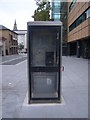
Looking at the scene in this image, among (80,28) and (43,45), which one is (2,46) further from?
(43,45)

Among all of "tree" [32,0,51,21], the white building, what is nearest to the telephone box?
"tree" [32,0,51,21]

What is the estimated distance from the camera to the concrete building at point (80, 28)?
71.9 feet

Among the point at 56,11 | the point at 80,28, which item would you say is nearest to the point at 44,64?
the point at 80,28

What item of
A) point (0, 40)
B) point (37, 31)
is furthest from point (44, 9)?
point (0, 40)

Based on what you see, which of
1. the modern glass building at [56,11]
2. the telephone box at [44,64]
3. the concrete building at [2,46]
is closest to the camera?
the telephone box at [44,64]

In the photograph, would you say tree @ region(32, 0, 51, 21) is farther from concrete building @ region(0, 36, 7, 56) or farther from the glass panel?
concrete building @ region(0, 36, 7, 56)

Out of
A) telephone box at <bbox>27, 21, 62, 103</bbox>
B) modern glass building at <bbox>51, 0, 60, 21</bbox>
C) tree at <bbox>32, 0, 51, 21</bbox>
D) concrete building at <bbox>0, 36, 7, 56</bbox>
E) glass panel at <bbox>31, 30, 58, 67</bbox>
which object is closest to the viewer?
telephone box at <bbox>27, 21, 62, 103</bbox>

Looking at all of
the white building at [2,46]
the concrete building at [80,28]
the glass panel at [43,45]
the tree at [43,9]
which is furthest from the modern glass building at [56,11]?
the glass panel at [43,45]

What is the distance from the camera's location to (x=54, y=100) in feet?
16.7

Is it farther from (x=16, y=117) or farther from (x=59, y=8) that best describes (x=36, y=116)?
(x=59, y=8)

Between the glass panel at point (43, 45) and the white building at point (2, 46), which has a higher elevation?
the white building at point (2, 46)

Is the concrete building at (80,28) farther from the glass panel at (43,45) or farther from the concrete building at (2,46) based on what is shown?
the concrete building at (2,46)

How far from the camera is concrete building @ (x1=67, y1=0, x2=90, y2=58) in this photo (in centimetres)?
2191

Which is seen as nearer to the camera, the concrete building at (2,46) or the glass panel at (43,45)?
the glass panel at (43,45)
